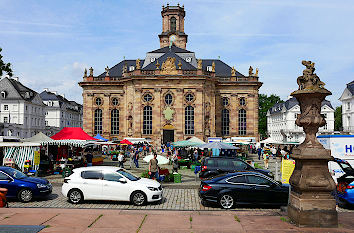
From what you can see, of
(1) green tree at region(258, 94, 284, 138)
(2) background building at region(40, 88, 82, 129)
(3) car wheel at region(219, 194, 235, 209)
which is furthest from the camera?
(1) green tree at region(258, 94, 284, 138)

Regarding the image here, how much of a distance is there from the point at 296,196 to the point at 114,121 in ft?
A: 158

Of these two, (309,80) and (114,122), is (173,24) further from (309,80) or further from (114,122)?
(309,80)

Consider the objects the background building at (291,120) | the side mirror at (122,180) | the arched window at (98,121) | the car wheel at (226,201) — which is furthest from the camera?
the background building at (291,120)

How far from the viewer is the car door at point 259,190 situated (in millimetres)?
13406

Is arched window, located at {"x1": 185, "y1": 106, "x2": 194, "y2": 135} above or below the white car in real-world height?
above

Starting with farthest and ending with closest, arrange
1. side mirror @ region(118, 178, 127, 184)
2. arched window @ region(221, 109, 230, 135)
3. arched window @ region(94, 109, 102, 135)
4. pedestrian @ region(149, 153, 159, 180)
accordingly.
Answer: arched window @ region(94, 109, 102, 135) < arched window @ region(221, 109, 230, 135) < pedestrian @ region(149, 153, 159, 180) < side mirror @ region(118, 178, 127, 184)

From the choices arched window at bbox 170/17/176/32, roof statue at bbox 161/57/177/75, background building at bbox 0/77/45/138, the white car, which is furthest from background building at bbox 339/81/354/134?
background building at bbox 0/77/45/138

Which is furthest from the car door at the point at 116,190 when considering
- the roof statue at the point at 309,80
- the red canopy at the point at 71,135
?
the red canopy at the point at 71,135

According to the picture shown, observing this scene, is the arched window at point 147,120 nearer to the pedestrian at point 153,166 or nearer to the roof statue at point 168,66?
the roof statue at point 168,66

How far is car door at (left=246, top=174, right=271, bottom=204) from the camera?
13406 mm

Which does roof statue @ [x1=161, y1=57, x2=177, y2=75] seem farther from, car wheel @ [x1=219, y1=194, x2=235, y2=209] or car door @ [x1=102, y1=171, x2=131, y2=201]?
car wheel @ [x1=219, y1=194, x2=235, y2=209]

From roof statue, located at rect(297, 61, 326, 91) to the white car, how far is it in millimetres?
6914

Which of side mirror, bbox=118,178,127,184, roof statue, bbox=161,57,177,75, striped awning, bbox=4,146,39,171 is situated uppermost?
roof statue, bbox=161,57,177,75

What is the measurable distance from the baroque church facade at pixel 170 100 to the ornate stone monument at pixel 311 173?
129ft
